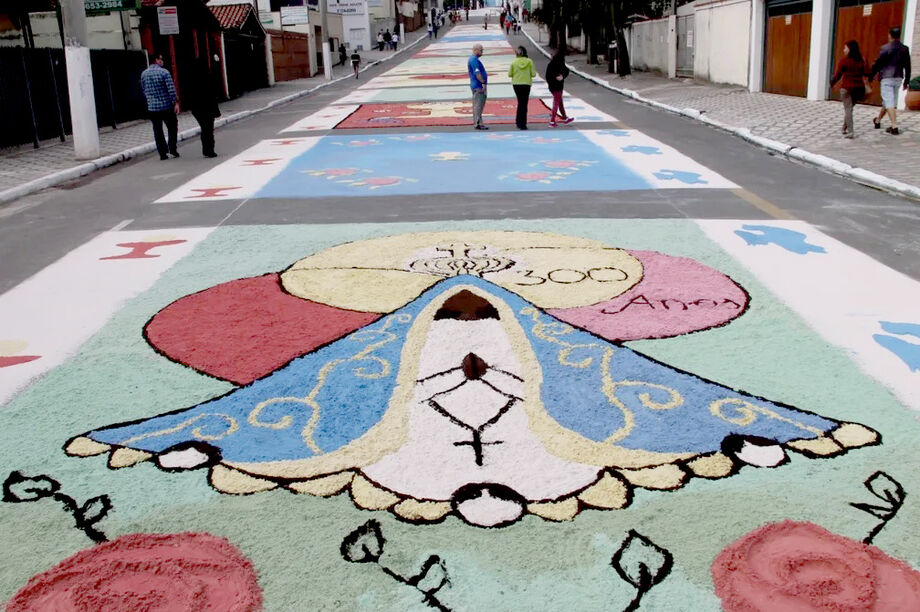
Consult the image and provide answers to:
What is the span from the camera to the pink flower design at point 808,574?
2.57 meters

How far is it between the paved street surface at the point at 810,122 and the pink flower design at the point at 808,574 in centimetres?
828

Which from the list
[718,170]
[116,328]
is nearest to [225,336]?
[116,328]

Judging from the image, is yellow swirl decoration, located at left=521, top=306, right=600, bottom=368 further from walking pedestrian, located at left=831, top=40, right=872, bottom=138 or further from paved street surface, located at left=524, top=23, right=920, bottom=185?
walking pedestrian, located at left=831, top=40, right=872, bottom=138

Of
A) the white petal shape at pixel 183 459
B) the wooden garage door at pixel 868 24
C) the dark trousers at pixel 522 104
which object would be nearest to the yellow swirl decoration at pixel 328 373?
the white petal shape at pixel 183 459

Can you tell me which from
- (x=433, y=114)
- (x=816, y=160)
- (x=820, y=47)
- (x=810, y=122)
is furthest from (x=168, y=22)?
(x=820, y=47)

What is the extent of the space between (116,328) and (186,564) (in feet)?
9.71

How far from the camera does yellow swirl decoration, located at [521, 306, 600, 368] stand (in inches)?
177

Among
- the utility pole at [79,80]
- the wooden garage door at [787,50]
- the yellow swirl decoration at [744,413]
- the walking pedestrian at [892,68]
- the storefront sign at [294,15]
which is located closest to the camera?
the yellow swirl decoration at [744,413]

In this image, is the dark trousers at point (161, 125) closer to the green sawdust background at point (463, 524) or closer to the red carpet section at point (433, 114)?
the red carpet section at point (433, 114)

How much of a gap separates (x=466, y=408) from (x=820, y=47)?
1926 centimetres

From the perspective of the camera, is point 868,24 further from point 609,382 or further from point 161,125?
point 609,382

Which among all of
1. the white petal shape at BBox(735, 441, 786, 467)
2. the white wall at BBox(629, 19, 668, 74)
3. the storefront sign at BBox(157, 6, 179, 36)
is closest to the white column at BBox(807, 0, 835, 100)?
the white wall at BBox(629, 19, 668, 74)

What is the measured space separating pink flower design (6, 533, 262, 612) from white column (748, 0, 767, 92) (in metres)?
24.0

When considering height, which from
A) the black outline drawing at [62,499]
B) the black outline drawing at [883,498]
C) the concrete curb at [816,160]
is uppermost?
the concrete curb at [816,160]
